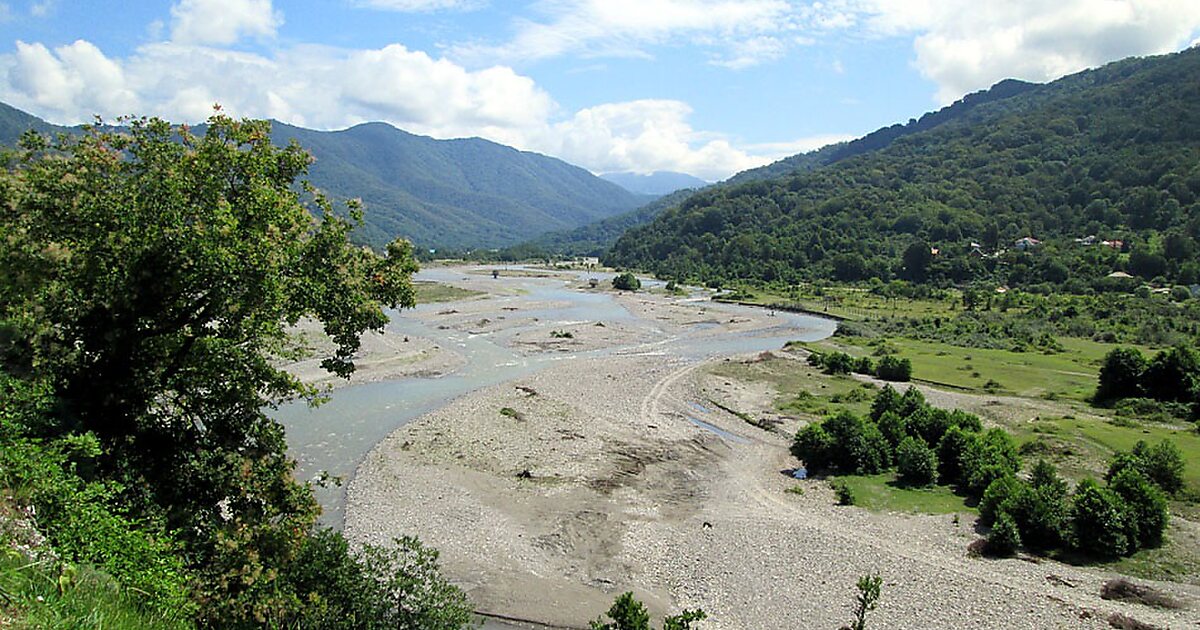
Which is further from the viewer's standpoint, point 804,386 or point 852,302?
point 852,302

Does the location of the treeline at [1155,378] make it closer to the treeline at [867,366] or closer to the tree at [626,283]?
the treeline at [867,366]

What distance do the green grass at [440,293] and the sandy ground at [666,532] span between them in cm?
6597

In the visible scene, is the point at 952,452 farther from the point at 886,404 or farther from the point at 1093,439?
the point at 1093,439

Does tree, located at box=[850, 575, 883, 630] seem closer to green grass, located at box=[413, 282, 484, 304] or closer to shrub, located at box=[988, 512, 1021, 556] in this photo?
shrub, located at box=[988, 512, 1021, 556]

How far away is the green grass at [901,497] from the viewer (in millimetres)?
28297

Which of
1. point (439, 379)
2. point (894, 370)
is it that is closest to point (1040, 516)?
point (894, 370)

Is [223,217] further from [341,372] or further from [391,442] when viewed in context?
[391,442]

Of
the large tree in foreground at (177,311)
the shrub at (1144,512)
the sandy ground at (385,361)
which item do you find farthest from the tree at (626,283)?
the large tree in foreground at (177,311)

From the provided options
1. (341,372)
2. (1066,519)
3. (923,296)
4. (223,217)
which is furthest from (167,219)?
(923,296)

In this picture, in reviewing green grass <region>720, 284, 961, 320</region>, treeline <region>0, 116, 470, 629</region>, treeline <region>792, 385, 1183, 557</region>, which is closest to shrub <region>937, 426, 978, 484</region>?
treeline <region>792, 385, 1183, 557</region>

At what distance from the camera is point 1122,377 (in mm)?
45500

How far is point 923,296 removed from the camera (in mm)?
118625

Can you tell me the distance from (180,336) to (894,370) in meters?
53.7

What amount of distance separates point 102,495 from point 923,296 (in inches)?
4937
